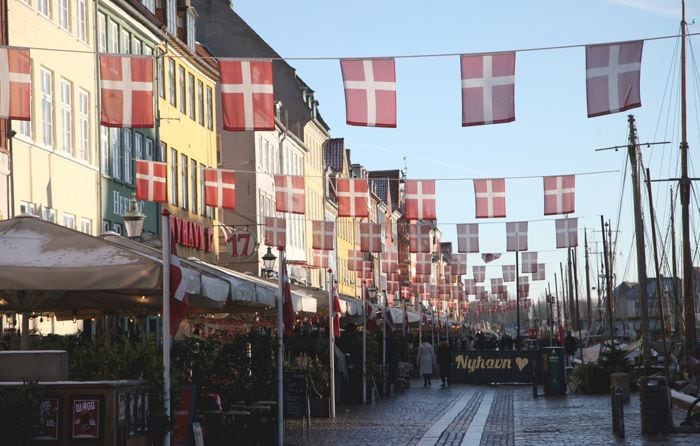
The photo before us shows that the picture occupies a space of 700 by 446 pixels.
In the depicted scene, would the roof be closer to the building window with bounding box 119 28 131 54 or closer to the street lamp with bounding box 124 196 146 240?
the building window with bounding box 119 28 131 54

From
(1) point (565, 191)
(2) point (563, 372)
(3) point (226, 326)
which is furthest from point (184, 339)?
(2) point (563, 372)

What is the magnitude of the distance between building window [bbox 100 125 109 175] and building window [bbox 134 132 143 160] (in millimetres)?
3860

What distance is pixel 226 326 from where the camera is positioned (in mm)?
34844

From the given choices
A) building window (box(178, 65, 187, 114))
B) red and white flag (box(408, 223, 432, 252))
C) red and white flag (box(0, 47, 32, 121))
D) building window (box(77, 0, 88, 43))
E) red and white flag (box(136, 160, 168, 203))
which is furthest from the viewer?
building window (box(178, 65, 187, 114))

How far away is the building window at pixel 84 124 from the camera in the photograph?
40.2m

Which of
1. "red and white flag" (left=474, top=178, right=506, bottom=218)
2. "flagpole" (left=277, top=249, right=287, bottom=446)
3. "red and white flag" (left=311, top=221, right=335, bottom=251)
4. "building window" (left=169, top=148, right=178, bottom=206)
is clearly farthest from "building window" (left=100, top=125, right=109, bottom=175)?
"flagpole" (left=277, top=249, right=287, bottom=446)

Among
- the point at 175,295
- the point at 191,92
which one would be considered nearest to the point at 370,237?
the point at 191,92

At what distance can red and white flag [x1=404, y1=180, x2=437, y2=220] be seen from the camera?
120 feet

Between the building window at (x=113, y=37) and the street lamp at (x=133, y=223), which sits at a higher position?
the building window at (x=113, y=37)

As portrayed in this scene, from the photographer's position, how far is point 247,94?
69.0ft

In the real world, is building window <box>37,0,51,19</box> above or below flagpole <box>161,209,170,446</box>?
above

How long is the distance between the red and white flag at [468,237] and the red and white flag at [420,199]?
10.1 m

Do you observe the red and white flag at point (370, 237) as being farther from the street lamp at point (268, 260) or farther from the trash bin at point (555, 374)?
the street lamp at point (268, 260)

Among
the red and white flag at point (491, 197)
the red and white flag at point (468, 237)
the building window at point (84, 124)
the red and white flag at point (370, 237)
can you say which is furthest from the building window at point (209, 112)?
the red and white flag at point (491, 197)
